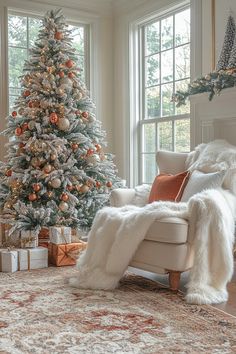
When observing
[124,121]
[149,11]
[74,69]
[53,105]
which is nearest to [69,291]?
[53,105]

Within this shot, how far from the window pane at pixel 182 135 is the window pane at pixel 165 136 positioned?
0.11 metres

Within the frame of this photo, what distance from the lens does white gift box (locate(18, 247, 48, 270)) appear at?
373 centimetres

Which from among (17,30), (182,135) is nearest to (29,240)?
(182,135)

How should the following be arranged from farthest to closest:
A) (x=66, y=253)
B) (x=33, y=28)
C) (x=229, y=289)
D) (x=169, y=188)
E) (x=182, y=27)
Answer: (x=33, y=28) → (x=182, y=27) → (x=66, y=253) → (x=169, y=188) → (x=229, y=289)

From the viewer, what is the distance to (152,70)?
547cm

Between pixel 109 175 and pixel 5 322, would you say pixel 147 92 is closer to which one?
pixel 109 175

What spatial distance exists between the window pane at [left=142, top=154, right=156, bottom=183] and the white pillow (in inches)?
76.6

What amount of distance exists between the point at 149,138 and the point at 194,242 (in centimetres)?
274

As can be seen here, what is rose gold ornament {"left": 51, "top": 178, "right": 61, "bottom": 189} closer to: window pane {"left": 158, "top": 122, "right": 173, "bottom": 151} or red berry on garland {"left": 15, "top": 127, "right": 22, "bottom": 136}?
red berry on garland {"left": 15, "top": 127, "right": 22, "bottom": 136}

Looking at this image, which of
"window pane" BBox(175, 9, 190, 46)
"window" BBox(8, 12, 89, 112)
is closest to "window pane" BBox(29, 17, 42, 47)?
"window" BBox(8, 12, 89, 112)

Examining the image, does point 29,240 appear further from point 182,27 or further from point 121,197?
point 182,27

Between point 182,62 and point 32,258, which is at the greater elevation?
point 182,62

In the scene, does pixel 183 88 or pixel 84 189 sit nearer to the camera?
pixel 84 189

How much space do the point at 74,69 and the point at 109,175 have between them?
1.17 metres
